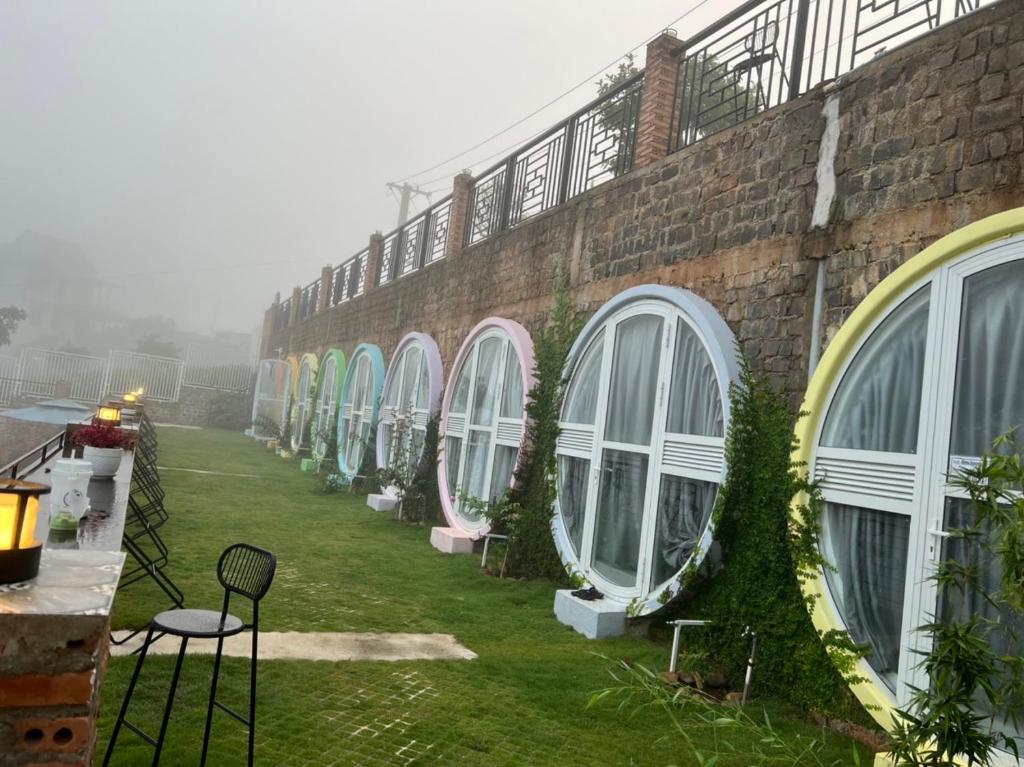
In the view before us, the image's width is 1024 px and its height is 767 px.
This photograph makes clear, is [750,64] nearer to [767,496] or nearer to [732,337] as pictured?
[732,337]

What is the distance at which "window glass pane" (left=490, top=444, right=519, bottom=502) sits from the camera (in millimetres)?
7457

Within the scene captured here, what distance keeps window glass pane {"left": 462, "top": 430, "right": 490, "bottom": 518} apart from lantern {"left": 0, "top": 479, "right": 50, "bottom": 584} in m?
6.05

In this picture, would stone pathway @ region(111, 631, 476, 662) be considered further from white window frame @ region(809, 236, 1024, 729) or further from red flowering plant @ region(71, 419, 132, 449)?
white window frame @ region(809, 236, 1024, 729)

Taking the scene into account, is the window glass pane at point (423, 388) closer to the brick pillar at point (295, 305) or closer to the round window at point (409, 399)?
the round window at point (409, 399)

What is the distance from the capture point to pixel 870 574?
11.6ft

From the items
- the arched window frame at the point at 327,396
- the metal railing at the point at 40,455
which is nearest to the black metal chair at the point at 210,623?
the metal railing at the point at 40,455

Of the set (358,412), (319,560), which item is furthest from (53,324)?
(319,560)

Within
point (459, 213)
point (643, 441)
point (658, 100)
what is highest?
point (459, 213)

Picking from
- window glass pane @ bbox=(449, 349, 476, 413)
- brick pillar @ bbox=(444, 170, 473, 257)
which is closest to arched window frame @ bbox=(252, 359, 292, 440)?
brick pillar @ bbox=(444, 170, 473, 257)

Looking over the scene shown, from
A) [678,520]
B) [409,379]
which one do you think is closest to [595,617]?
[678,520]

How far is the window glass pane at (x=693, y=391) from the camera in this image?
4.70 meters

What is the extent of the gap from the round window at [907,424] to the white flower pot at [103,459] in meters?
3.92

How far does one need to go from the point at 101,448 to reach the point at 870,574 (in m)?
4.22

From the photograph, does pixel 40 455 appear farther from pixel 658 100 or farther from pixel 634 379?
pixel 658 100
